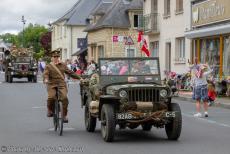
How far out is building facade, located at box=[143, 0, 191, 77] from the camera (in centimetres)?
3406

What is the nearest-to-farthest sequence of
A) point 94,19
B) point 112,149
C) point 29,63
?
point 112,149 → point 29,63 → point 94,19

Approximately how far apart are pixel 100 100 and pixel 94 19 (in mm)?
52352

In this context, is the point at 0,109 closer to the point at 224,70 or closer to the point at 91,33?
the point at 224,70

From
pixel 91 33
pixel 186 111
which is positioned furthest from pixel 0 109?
pixel 91 33

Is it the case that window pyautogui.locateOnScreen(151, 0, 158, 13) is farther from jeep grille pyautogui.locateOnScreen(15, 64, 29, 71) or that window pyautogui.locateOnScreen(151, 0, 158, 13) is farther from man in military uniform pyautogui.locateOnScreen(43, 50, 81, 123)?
man in military uniform pyautogui.locateOnScreen(43, 50, 81, 123)

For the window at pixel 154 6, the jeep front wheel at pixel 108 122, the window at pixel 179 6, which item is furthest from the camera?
the window at pixel 154 6

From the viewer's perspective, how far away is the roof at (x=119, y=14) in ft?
191

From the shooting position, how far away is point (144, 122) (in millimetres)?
12094

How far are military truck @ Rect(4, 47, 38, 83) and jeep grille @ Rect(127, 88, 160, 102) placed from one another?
32872 millimetres

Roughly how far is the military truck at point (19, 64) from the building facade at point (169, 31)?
873cm

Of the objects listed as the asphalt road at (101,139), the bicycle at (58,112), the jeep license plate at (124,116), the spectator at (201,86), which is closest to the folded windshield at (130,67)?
the bicycle at (58,112)

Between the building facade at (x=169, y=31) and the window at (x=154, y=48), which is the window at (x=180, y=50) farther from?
the window at (x=154, y=48)

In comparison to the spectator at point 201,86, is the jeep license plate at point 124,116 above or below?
below

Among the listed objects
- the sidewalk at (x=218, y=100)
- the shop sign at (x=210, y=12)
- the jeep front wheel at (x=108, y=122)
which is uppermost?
the shop sign at (x=210, y=12)
